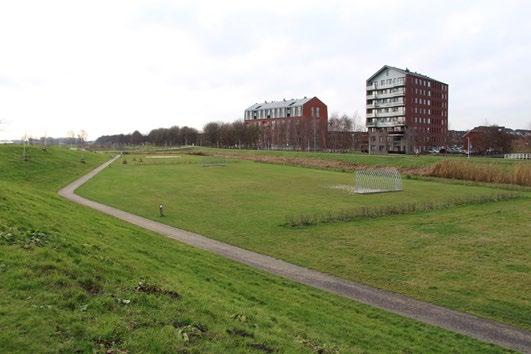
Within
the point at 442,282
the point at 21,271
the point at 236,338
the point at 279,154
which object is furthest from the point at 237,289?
the point at 279,154

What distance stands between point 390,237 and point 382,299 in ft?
26.6

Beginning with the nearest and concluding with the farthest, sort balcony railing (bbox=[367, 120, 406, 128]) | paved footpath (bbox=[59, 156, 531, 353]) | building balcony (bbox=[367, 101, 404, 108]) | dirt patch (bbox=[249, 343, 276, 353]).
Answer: dirt patch (bbox=[249, 343, 276, 353])
paved footpath (bbox=[59, 156, 531, 353])
building balcony (bbox=[367, 101, 404, 108])
balcony railing (bbox=[367, 120, 406, 128])

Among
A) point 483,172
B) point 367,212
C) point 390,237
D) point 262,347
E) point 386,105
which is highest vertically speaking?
point 386,105

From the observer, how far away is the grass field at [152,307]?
7371mm

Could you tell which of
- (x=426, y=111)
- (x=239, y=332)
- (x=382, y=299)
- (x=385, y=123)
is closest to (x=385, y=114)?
(x=385, y=123)

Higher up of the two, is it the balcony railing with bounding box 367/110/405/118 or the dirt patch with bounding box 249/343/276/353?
the balcony railing with bounding box 367/110/405/118

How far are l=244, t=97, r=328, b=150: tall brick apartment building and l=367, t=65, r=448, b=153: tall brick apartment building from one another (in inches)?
560

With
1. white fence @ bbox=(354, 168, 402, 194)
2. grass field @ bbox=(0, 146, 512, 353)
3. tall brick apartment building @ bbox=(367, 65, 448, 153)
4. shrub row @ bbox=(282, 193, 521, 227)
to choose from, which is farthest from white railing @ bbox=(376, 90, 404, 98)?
grass field @ bbox=(0, 146, 512, 353)

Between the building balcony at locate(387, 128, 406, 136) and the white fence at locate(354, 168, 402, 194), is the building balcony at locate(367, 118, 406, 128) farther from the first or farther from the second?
the white fence at locate(354, 168, 402, 194)

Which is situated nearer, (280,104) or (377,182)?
(377,182)

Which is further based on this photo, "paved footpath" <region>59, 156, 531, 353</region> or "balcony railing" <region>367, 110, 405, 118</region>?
"balcony railing" <region>367, 110, 405, 118</region>

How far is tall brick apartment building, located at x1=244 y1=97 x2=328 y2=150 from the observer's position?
122m

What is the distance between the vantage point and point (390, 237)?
20969 millimetres

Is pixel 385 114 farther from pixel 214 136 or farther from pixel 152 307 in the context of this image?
pixel 152 307
